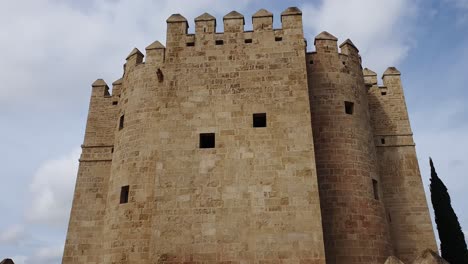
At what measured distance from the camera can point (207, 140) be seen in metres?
13.7

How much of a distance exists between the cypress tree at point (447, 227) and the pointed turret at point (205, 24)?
11.6 m

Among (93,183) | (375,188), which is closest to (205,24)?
(93,183)

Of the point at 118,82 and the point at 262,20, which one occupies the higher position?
the point at 262,20

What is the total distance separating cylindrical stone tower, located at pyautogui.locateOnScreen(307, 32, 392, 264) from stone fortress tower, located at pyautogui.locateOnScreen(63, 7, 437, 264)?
1.6 inches

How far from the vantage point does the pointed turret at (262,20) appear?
14.8 metres

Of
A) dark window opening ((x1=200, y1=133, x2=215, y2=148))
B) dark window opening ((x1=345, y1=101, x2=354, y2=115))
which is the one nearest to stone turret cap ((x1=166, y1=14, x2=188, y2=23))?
dark window opening ((x1=200, y1=133, x2=215, y2=148))

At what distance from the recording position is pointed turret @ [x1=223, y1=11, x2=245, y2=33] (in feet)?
48.8

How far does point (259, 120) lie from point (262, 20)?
3.99m

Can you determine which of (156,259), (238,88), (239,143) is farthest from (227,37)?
(156,259)

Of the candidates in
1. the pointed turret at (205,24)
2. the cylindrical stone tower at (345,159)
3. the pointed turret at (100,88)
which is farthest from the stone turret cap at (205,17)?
the pointed turret at (100,88)

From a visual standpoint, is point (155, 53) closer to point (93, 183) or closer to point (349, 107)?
point (93, 183)

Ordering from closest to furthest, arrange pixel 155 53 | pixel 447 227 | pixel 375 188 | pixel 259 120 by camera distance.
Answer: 1. pixel 259 120
2. pixel 375 188
3. pixel 155 53
4. pixel 447 227

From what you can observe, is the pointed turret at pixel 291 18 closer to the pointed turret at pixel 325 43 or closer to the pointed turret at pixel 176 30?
the pointed turret at pixel 325 43

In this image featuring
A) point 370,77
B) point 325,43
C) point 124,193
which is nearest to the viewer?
point 124,193
